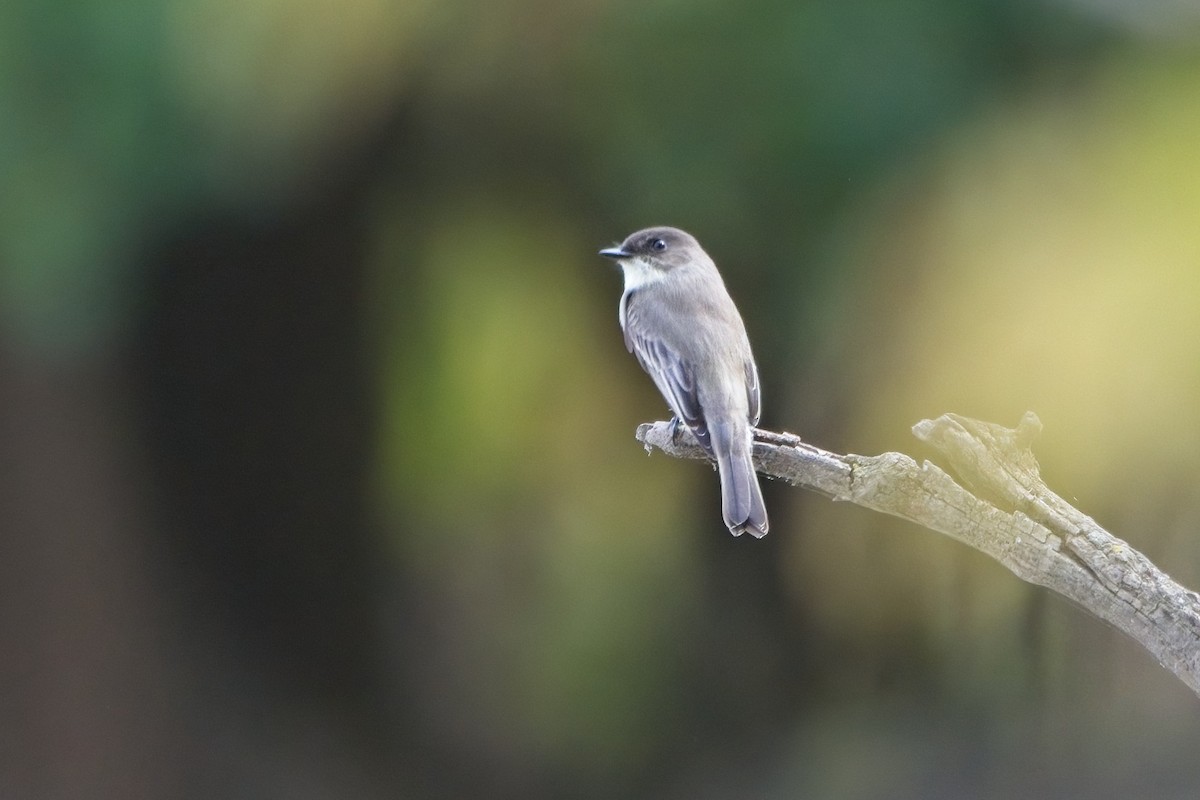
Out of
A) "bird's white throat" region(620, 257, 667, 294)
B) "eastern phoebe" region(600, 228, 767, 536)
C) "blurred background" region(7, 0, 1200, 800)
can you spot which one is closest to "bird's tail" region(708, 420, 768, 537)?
"eastern phoebe" region(600, 228, 767, 536)

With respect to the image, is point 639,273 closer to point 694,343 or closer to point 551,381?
point 694,343

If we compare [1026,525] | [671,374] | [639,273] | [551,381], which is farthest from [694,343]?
[551,381]

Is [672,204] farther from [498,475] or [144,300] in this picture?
[144,300]

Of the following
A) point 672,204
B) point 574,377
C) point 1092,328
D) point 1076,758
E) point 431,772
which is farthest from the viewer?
point 431,772

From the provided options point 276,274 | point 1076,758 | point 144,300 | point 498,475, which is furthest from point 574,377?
point 1076,758

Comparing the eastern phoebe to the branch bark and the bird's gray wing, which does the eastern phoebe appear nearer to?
the bird's gray wing

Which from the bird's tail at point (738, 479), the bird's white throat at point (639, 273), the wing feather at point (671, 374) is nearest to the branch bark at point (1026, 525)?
the bird's tail at point (738, 479)

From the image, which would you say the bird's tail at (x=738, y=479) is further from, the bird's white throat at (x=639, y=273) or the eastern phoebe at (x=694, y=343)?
the bird's white throat at (x=639, y=273)
